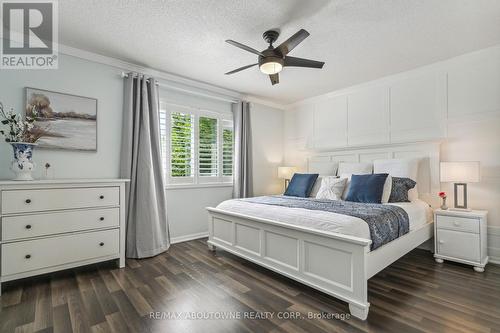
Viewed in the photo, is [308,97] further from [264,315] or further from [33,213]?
[33,213]

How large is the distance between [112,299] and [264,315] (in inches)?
52.4

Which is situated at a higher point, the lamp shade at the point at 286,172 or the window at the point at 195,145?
the window at the point at 195,145

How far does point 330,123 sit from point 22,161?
4392 mm

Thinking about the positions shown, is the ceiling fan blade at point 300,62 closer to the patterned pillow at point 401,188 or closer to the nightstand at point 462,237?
the patterned pillow at point 401,188

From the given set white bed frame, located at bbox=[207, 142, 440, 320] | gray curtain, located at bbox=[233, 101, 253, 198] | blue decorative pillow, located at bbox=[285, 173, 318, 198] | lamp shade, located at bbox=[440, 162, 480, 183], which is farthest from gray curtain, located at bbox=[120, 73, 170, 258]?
lamp shade, located at bbox=[440, 162, 480, 183]

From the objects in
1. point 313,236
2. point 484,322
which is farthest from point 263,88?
point 484,322

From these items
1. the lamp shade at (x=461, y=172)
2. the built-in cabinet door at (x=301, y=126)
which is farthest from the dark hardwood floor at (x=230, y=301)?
the built-in cabinet door at (x=301, y=126)

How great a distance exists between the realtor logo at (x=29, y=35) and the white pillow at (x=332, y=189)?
3581 mm

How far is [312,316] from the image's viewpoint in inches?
73.3

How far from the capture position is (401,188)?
Answer: 10.1ft

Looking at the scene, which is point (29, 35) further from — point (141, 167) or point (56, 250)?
point (56, 250)

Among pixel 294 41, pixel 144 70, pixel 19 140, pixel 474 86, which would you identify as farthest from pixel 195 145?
pixel 474 86

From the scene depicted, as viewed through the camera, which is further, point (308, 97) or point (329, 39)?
point (308, 97)

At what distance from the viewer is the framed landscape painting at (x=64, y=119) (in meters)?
2.73
